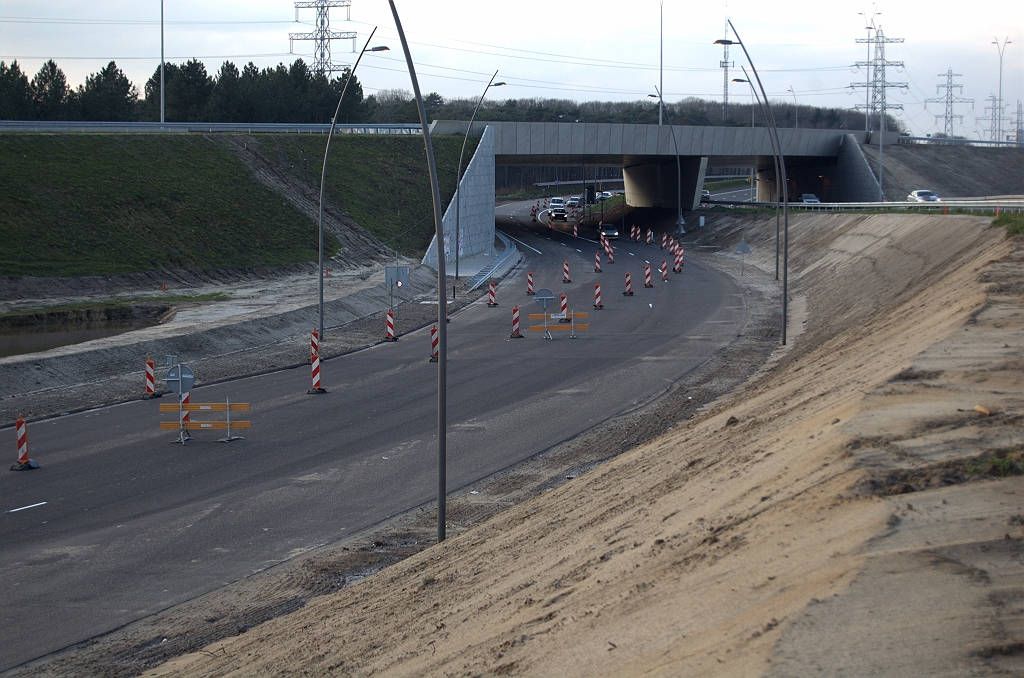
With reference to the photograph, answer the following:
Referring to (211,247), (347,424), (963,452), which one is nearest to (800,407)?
(963,452)

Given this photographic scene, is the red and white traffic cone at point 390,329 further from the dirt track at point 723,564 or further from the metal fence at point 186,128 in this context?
the metal fence at point 186,128

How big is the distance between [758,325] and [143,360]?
66.5 feet

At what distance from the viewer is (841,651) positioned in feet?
18.4

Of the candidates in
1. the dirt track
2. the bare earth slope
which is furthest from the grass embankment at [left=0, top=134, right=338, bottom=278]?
the bare earth slope

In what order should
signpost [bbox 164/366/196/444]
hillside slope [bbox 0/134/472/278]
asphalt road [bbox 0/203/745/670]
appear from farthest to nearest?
hillside slope [bbox 0/134/472/278] < signpost [bbox 164/366/196/444] < asphalt road [bbox 0/203/745/670]

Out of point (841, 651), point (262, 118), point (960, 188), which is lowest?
point (841, 651)

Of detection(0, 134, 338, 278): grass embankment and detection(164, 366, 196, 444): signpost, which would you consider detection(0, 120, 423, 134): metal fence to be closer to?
detection(0, 134, 338, 278): grass embankment

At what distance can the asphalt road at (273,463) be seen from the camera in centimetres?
1137

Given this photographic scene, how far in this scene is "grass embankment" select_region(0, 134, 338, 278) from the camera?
130 ft

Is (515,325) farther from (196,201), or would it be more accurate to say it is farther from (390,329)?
(196,201)

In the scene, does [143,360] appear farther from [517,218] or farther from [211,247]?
[517,218]

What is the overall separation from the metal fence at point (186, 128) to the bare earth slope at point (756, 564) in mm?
39278

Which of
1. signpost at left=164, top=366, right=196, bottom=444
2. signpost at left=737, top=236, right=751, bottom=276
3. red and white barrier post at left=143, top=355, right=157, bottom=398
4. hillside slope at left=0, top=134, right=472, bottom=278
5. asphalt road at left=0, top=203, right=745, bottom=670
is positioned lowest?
asphalt road at left=0, top=203, right=745, bottom=670

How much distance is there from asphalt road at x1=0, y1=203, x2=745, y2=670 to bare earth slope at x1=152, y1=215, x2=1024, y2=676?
8.27 feet
